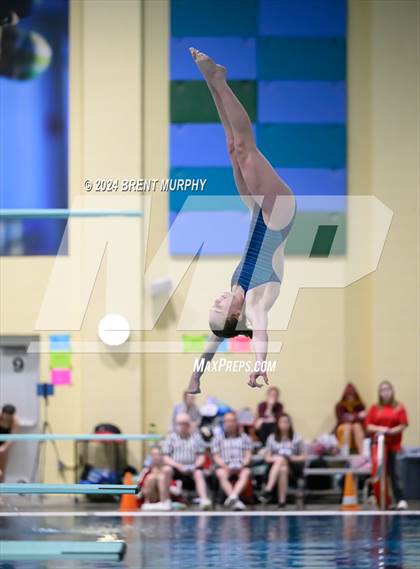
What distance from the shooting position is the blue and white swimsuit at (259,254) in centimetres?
787

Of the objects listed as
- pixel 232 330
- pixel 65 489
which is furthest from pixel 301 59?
pixel 65 489

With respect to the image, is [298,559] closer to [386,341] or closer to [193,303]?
[193,303]

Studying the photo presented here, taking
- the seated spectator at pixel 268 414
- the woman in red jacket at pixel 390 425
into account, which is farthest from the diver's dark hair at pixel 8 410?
the woman in red jacket at pixel 390 425

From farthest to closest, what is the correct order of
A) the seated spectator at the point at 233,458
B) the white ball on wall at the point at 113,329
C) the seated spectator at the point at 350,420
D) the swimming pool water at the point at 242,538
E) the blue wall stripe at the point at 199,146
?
the seated spectator at the point at 350,420 → the seated spectator at the point at 233,458 → the blue wall stripe at the point at 199,146 → the swimming pool water at the point at 242,538 → the white ball on wall at the point at 113,329

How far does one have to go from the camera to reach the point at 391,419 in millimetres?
13203

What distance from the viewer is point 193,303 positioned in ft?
26.8

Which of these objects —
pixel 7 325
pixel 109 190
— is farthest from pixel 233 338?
pixel 7 325

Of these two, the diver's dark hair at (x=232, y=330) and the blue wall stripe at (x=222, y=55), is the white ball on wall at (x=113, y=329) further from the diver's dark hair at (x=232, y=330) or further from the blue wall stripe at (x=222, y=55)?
the blue wall stripe at (x=222, y=55)

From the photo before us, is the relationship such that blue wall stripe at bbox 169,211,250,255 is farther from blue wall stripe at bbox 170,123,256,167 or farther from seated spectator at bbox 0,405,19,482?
seated spectator at bbox 0,405,19,482

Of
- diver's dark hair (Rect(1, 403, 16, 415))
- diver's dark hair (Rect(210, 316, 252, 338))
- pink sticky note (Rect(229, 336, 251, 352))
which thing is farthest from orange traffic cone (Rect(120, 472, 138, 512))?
diver's dark hair (Rect(210, 316, 252, 338))

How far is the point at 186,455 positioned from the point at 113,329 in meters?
4.23

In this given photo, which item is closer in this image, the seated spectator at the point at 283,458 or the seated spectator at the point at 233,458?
the seated spectator at the point at 233,458

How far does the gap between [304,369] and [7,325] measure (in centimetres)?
320

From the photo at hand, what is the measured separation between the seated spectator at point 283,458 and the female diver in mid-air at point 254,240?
18.1ft
